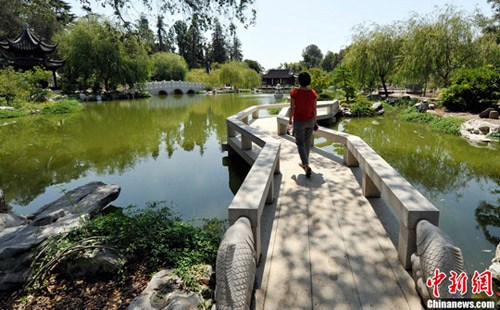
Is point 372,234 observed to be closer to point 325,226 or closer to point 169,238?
point 325,226

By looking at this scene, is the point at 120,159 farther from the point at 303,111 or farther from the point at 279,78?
the point at 279,78

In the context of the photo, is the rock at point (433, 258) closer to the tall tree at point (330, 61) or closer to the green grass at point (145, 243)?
the green grass at point (145, 243)

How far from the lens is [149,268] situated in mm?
2740

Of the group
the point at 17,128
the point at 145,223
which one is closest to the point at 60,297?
the point at 145,223

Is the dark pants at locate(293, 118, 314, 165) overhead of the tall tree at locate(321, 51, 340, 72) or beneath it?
beneath

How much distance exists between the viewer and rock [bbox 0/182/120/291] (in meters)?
2.85

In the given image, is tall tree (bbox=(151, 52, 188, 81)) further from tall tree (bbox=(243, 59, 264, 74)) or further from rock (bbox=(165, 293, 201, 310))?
rock (bbox=(165, 293, 201, 310))

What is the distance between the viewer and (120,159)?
26.7 feet

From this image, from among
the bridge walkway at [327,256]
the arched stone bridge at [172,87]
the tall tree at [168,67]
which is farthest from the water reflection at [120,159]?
the tall tree at [168,67]

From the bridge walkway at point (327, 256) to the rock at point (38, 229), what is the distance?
7.53 feet

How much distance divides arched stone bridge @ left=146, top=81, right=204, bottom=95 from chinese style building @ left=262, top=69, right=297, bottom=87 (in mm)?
16113

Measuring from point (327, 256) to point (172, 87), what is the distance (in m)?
40.1

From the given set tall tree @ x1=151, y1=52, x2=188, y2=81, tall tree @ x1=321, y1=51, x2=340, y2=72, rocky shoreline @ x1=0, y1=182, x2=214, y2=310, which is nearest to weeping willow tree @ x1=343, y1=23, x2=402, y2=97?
rocky shoreline @ x1=0, y1=182, x2=214, y2=310

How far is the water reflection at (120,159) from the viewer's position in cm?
577
